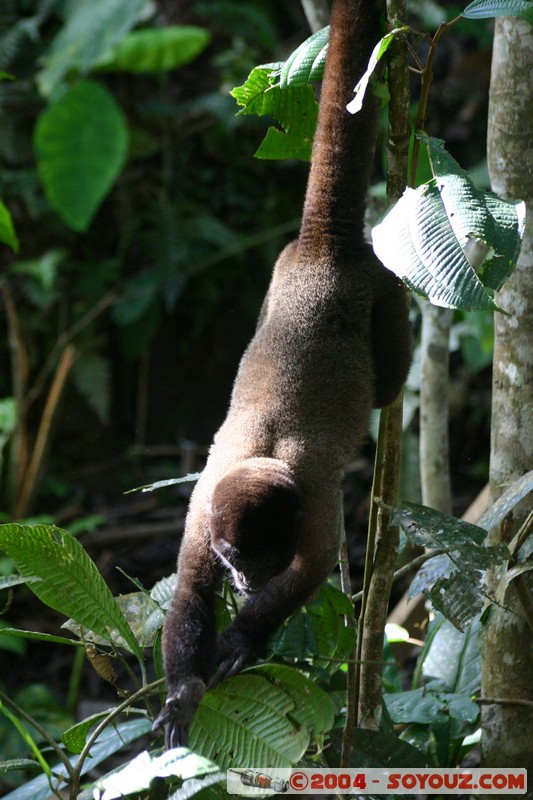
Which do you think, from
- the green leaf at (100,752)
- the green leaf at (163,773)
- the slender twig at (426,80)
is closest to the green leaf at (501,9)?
the slender twig at (426,80)

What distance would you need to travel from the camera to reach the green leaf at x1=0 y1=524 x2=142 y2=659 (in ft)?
7.22

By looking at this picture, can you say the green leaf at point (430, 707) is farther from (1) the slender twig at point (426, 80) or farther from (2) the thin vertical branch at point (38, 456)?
(2) the thin vertical branch at point (38, 456)

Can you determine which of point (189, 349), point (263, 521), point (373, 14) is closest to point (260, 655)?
point (263, 521)

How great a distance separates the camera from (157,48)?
7.74m

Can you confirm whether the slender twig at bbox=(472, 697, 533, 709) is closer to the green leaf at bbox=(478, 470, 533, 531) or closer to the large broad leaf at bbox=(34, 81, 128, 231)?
the green leaf at bbox=(478, 470, 533, 531)

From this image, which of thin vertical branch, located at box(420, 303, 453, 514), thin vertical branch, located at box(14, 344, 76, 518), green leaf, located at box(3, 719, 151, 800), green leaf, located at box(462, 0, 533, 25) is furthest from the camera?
thin vertical branch, located at box(14, 344, 76, 518)

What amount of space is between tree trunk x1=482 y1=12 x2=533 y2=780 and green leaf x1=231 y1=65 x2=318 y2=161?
57cm

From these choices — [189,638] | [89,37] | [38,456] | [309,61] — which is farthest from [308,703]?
[89,37]

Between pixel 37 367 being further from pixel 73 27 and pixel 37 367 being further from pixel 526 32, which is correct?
pixel 526 32

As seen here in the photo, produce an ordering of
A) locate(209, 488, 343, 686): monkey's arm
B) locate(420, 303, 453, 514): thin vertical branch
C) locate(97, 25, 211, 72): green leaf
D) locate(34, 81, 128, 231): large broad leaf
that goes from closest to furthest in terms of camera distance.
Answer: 1. locate(209, 488, 343, 686): monkey's arm
2. locate(420, 303, 453, 514): thin vertical branch
3. locate(34, 81, 128, 231): large broad leaf
4. locate(97, 25, 211, 72): green leaf

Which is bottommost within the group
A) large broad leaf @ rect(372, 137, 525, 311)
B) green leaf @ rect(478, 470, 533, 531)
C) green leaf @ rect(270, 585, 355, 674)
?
green leaf @ rect(270, 585, 355, 674)

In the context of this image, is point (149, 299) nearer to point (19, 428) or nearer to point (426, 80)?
point (19, 428)

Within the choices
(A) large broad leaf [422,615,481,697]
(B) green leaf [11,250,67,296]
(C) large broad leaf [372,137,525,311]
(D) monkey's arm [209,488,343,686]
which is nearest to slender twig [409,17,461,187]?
(C) large broad leaf [372,137,525,311]

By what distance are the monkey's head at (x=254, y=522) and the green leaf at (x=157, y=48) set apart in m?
6.05
